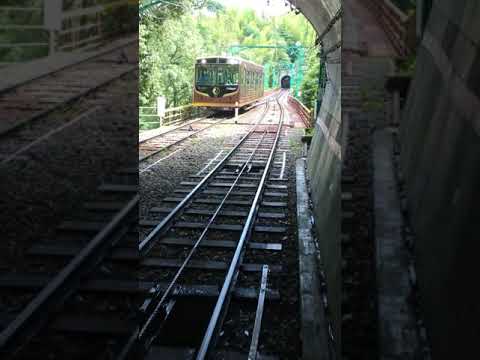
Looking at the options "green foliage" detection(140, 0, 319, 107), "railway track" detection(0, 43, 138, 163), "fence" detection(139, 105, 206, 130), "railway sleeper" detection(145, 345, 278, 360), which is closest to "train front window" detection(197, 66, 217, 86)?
"green foliage" detection(140, 0, 319, 107)

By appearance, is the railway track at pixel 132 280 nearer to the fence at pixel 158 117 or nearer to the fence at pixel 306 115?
the fence at pixel 306 115

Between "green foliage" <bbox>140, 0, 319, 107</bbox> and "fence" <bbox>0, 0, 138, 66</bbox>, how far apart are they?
34.0 ft

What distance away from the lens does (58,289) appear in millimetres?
3307

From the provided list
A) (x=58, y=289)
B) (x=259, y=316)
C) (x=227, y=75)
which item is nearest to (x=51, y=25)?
(x=58, y=289)

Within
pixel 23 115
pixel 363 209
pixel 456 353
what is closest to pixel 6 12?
pixel 23 115

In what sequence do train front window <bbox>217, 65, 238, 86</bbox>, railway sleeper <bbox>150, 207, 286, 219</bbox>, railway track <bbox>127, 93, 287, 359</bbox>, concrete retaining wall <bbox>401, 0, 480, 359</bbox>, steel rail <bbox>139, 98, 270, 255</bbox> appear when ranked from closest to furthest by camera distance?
concrete retaining wall <bbox>401, 0, 480, 359</bbox>
railway track <bbox>127, 93, 287, 359</bbox>
steel rail <bbox>139, 98, 270, 255</bbox>
railway sleeper <bbox>150, 207, 286, 219</bbox>
train front window <bbox>217, 65, 238, 86</bbox>

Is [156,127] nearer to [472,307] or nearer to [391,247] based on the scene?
[391,247]

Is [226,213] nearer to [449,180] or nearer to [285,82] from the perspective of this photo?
[449,180]

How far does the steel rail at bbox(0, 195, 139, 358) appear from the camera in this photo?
9.16 feet

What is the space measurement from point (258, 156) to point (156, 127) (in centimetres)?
680

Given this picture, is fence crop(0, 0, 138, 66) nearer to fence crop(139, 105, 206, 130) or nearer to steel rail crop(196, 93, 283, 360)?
steel rail crop(196, 93, 283, 360)

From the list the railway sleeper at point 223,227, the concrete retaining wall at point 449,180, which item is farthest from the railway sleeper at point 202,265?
the concrete retaining wall at point 449,180

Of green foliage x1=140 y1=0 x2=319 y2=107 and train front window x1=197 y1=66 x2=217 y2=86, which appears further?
train front window x1=197 y1=66 x2=217 y2=86

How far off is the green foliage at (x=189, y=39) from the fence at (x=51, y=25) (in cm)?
1036
